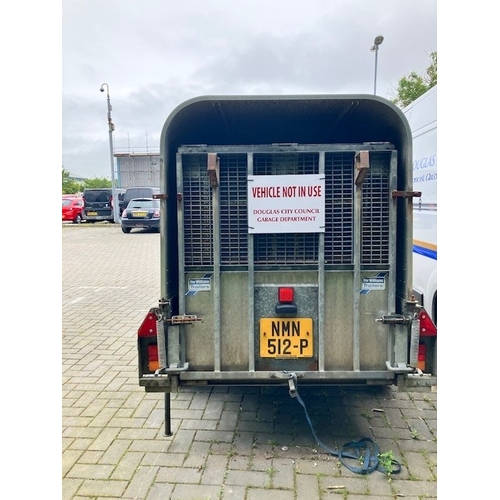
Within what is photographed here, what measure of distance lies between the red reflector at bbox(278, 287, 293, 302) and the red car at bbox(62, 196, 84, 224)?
85.4ft

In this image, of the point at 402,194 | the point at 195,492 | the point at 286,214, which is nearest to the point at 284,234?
the point at 286,214

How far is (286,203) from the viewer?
300 centimetres

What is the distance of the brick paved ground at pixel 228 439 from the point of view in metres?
2.79

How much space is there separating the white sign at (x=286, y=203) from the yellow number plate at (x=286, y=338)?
0.68m

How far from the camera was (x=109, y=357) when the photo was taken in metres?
5.11

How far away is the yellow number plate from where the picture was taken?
3.05m

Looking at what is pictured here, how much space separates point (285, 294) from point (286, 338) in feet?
1.08

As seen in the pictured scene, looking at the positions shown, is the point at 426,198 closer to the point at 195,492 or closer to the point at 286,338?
the point at 286,338

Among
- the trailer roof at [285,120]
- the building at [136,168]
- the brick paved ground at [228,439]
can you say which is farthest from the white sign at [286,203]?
the building at [136,168]

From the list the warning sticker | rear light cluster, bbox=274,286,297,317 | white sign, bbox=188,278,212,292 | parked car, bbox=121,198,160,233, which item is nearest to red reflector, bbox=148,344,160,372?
white sign, bbox=188,278,212,292

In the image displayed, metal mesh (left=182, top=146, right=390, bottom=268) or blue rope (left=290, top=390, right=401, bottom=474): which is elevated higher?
metal mesh (left=182, top=146, right=390, bottom=268)

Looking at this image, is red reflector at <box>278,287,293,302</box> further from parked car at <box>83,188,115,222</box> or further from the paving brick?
parked car at <box>83,188,115,222</box>

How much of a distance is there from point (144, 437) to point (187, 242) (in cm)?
168
